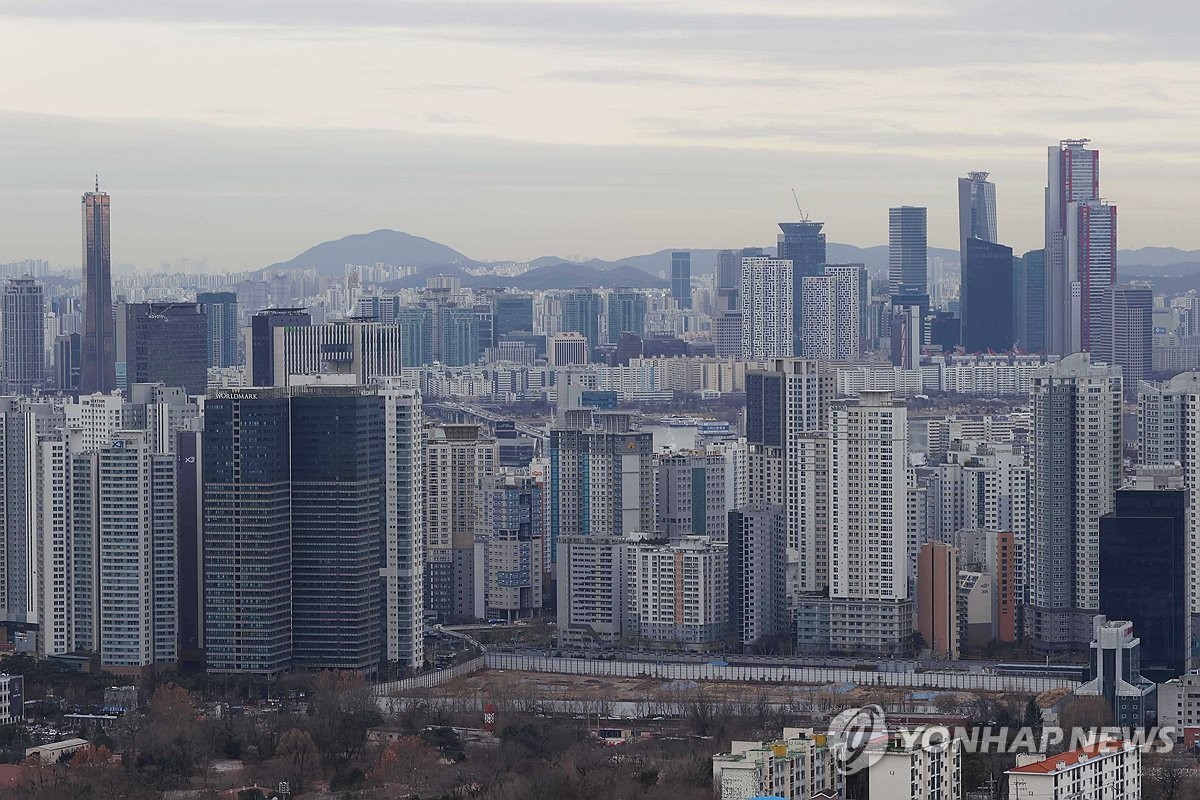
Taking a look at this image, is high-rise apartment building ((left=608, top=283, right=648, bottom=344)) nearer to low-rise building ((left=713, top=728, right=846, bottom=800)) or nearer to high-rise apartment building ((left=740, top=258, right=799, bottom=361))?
high-rise apartment building ((left=740, top=258, right=799, bottom=361))

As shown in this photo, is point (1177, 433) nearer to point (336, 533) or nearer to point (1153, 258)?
point (336, 533)

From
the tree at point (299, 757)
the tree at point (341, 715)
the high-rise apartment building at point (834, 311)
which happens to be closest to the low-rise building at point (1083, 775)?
the tree at point (299, 757)

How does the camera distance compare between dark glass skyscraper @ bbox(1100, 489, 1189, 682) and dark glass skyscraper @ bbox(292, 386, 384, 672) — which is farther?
dark glass skyscraper @ bbox(292, 386, 384, 672)

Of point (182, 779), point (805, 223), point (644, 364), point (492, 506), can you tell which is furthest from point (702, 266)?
point (182, 779)

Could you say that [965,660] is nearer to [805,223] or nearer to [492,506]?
[492,506]

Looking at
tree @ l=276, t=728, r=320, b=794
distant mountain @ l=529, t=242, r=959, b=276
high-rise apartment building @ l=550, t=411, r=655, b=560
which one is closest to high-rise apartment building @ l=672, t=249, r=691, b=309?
distant mountain @ l=529, t=242, r=959, b=276

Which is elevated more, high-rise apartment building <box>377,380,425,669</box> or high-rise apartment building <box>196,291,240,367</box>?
high-rise apartment building <box>196,291,240,367</box>
